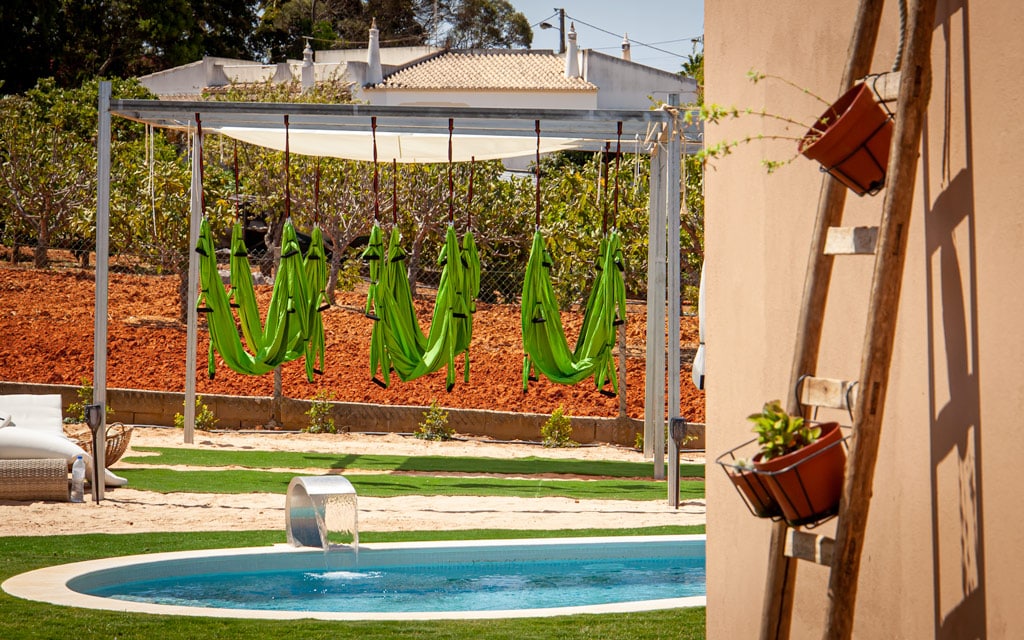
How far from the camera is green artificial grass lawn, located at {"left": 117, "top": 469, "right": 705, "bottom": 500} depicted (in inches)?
275

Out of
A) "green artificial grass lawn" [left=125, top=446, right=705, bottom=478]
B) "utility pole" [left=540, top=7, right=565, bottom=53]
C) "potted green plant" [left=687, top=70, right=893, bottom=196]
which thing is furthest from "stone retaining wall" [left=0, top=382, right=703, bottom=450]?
"utility pole" [left=540, top=7, right=565, bottom=53]

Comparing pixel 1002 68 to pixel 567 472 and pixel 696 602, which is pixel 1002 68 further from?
pixel 567 472

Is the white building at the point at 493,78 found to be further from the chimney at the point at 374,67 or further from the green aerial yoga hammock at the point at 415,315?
the green aerial yoga hammock at the point at 415,315

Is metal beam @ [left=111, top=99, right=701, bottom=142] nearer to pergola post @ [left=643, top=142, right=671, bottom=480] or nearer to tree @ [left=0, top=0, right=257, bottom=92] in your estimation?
pergola post @ [left=643, top=142, right=671, bottom=480]

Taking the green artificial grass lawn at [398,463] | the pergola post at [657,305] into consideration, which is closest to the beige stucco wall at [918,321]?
the pergola post at [657,305]

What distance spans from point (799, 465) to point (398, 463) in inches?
253

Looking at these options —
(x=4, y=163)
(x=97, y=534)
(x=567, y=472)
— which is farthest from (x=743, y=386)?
(x=4, y=163)

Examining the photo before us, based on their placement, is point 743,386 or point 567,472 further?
point 567,472

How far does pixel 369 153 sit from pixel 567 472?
268cm

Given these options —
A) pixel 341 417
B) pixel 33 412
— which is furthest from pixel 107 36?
pixel 33 412

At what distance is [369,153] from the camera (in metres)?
8.23

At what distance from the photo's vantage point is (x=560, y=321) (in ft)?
23.0

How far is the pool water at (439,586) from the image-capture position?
498 centimetres

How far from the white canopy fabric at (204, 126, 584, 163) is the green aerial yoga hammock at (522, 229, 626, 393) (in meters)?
1.00
